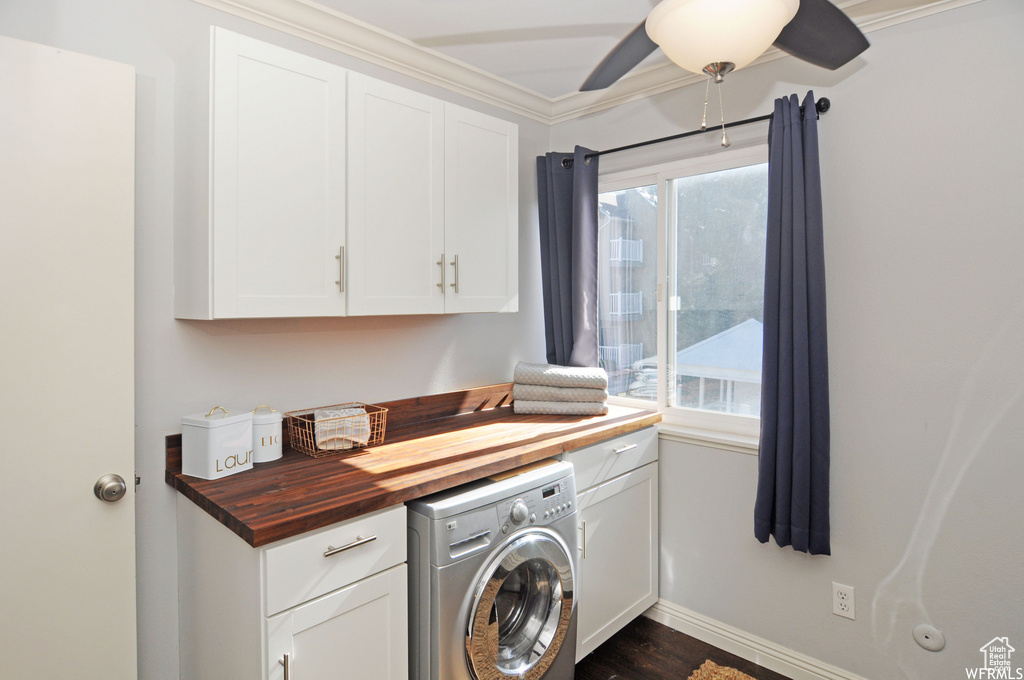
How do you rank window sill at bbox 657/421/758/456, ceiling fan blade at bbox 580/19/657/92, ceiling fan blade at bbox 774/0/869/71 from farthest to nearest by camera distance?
1. window sill at bbox 657/421/758/456
2. ceiling fan blade at bbox 580/19/657/92
3. ceiling fan blade at bbox 774/0/869/71

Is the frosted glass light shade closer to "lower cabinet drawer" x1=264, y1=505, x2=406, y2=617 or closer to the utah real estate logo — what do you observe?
"lower cabinet drawer" x1=264, y1=505, x2=406, y2=617

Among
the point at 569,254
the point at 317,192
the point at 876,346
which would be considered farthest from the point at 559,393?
the point at 317,192

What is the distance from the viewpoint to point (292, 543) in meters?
1.33

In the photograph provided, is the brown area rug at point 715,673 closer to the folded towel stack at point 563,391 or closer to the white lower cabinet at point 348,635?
the folded towel stack at point 563,391

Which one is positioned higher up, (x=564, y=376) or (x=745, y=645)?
(x=564, y=376)

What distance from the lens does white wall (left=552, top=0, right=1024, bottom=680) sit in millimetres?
1745

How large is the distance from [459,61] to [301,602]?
211 centimetres

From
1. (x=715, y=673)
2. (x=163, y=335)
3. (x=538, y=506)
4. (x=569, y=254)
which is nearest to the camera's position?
(x=163, y=335)

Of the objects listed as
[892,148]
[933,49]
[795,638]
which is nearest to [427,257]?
[892,148]

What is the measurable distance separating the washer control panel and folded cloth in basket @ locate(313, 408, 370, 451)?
56cm

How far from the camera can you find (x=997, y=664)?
1.79 metres

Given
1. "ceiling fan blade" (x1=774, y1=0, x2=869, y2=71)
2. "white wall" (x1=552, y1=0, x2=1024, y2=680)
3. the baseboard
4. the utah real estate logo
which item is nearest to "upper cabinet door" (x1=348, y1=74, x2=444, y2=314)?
"ceiling fan blade" (x1=774, y1=0, x2=869, y2=71)

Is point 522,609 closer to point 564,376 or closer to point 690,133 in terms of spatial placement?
point 564,376

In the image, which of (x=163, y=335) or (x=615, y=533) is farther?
(x=615, y=533)
